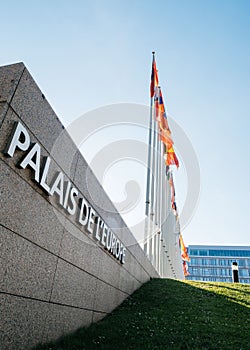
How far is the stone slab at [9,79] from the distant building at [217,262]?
103469mm

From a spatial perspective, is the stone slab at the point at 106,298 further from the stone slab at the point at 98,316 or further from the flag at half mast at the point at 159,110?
the flag at half mast at the point at 159,110

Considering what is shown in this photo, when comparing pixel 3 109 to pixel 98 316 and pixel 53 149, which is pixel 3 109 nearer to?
pixel 53 149

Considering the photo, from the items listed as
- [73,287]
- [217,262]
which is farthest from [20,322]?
[217,262]

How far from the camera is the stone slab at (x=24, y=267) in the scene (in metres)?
3.51

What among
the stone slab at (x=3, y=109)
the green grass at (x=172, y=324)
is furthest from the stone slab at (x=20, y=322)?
the stone slab at (x=3, y=109)

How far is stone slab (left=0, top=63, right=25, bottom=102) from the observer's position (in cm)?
372

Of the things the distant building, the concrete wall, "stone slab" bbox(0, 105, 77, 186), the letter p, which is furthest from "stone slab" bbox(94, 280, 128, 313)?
the distant building

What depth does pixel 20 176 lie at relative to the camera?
Answer: 384 centimetres

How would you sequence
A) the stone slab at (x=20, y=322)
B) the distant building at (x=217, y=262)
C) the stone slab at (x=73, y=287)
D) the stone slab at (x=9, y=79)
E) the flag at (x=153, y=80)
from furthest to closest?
the distant building at (x=217, y=262)
the flag at (x=153, y=80)
the stone slab at (x=73, y=287)
the stone slab at (x=9, y=79)
the stone slab at (x=20, y=322)

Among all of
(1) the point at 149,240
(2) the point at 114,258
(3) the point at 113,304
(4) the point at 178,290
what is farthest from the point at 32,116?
(1) the point at 149,240

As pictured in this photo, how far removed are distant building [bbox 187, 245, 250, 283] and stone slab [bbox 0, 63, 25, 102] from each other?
103469mm

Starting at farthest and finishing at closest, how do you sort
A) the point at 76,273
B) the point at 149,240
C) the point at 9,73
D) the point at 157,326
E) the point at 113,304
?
the point at 149,240 → the point at 113,304 → the point at 157,326 → the point at 76,273 → the point at 9,73

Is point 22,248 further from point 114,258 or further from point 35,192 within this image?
point 114,258

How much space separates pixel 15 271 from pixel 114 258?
467cm
